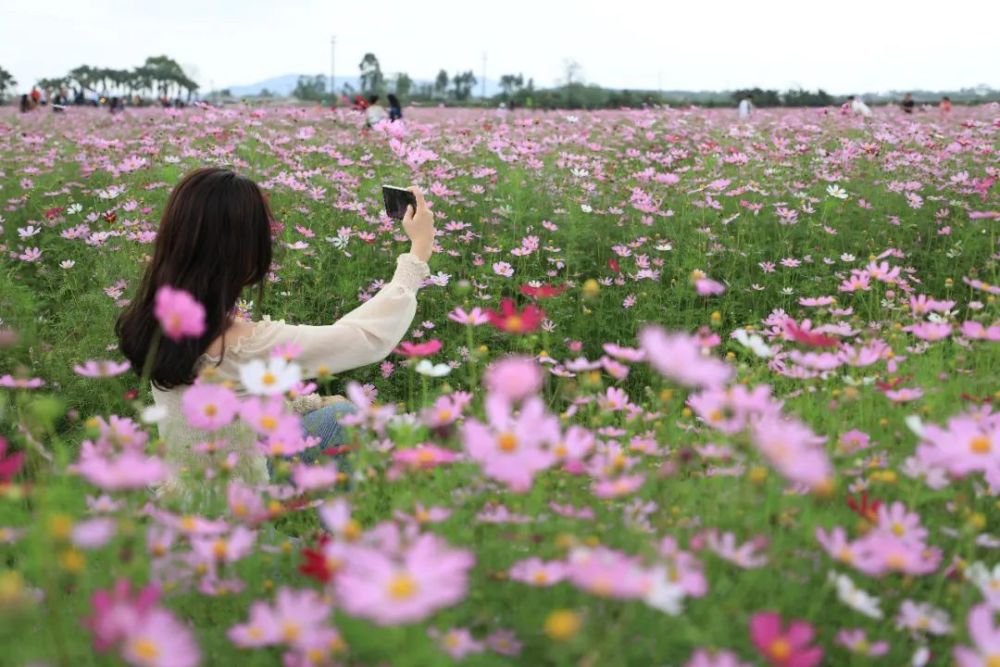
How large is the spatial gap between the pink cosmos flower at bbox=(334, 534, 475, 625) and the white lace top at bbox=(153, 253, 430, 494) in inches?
45.8

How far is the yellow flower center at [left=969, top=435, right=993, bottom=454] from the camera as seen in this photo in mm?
1343

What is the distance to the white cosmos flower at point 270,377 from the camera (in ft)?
4.93

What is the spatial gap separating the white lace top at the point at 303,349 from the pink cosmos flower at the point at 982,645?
151 cm

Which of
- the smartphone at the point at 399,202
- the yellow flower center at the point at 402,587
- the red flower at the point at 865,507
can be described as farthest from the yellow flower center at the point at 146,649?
the smartphone at the point at 399,202

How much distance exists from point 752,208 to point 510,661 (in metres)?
4.16

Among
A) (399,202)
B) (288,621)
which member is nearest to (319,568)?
(288,621)

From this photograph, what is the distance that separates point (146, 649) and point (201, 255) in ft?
5.05

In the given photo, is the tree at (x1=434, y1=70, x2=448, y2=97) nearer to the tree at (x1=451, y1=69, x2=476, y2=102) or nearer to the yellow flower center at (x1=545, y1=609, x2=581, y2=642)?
the tree at (x1=451, y1=69, x2=476, y2=102)

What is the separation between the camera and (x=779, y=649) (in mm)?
1044

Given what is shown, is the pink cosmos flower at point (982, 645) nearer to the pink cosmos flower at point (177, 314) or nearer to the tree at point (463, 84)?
the pink cosmos flower at point (177, 314)

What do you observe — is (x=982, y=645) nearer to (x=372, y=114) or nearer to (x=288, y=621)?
(x=288, y=621)

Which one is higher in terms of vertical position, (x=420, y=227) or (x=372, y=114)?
(x=372, y=114)

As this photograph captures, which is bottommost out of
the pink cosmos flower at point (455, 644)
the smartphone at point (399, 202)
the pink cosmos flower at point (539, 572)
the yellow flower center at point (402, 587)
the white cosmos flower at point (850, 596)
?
the pink cosmos flower at point (455, 644)

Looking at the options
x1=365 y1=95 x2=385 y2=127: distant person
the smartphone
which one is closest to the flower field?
the smartphone
